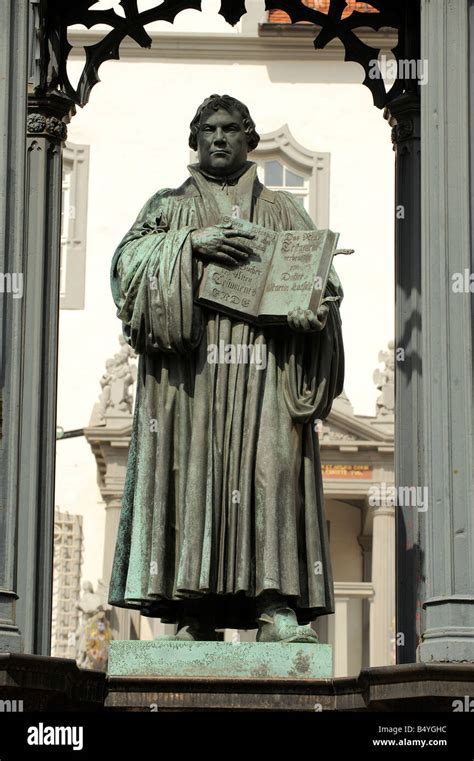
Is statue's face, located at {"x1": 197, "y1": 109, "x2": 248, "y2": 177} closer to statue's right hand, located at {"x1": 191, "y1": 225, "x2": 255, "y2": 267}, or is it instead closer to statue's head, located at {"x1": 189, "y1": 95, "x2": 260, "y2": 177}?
statue's head, located at {"x1": 189, "y1": 95, "x2": 260, "y2": 177}

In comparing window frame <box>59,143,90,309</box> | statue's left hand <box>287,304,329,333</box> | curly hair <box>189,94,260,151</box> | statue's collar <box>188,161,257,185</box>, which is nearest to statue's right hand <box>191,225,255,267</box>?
statue's left hand <box>287,304,329,333</box>

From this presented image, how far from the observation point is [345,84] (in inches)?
2105

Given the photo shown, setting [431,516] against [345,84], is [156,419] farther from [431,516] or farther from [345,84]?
[345,84]

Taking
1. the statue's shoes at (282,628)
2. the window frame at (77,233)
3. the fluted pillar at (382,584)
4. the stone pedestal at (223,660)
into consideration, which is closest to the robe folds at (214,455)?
the statue's shoes at (282,628)

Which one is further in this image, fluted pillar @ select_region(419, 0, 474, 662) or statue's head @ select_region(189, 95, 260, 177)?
statue's head @ select_region(189, 95, 260, 177)

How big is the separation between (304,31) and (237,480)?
40643mm

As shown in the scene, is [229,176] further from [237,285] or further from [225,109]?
[237,285]

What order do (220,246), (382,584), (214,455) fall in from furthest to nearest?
(382,584) < (220,246) < (214,455)

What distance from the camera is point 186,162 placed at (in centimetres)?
5244

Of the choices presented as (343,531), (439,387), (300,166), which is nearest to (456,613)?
(439,387)

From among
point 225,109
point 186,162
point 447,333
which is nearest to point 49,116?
point 225,109

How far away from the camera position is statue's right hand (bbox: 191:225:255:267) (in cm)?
1437

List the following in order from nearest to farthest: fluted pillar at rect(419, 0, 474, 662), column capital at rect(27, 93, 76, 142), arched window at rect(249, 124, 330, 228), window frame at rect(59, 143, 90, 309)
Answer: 1. fluted pillar at rect(419, 0, 474, 662)
2. column capital at rect(27, 93, 76, 142)
3. arched window at rect(249, 124, 330, 228)
4. window frame at rect(59, 143, 90, 309)

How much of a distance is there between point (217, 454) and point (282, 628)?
3.67 ft
